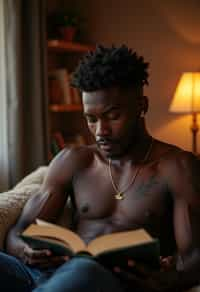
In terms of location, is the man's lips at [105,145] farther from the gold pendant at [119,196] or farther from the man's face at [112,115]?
the gold pendant at [119,196]

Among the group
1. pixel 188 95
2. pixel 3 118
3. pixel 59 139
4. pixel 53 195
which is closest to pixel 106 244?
pixel 53 195

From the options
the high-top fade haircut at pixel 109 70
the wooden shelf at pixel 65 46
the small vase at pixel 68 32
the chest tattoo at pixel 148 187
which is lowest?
the chest tattoo at pixel 148 187

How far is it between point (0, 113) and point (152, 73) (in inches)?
38.9

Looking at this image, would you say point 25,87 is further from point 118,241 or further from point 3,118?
point 118,241

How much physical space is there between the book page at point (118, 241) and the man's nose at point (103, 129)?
0.42 meters

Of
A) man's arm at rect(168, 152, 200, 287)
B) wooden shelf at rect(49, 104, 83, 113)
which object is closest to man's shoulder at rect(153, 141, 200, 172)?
man's arm at rect(168, 152, 200, 287)

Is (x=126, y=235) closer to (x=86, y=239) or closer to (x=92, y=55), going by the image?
(x=86, y=239)

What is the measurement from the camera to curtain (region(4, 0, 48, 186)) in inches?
118

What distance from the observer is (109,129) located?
1.58 m

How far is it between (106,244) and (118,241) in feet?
0.10

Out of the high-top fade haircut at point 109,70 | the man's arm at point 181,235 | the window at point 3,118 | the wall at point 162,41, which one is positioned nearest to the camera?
the man's arm at point 181,235

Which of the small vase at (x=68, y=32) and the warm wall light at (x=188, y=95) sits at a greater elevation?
the small vase at (x=68, y=32)

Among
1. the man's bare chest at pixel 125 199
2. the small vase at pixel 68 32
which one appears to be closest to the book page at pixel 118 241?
the man's bare chest at pixel 125 199

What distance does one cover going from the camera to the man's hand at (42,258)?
1352 millimetres
